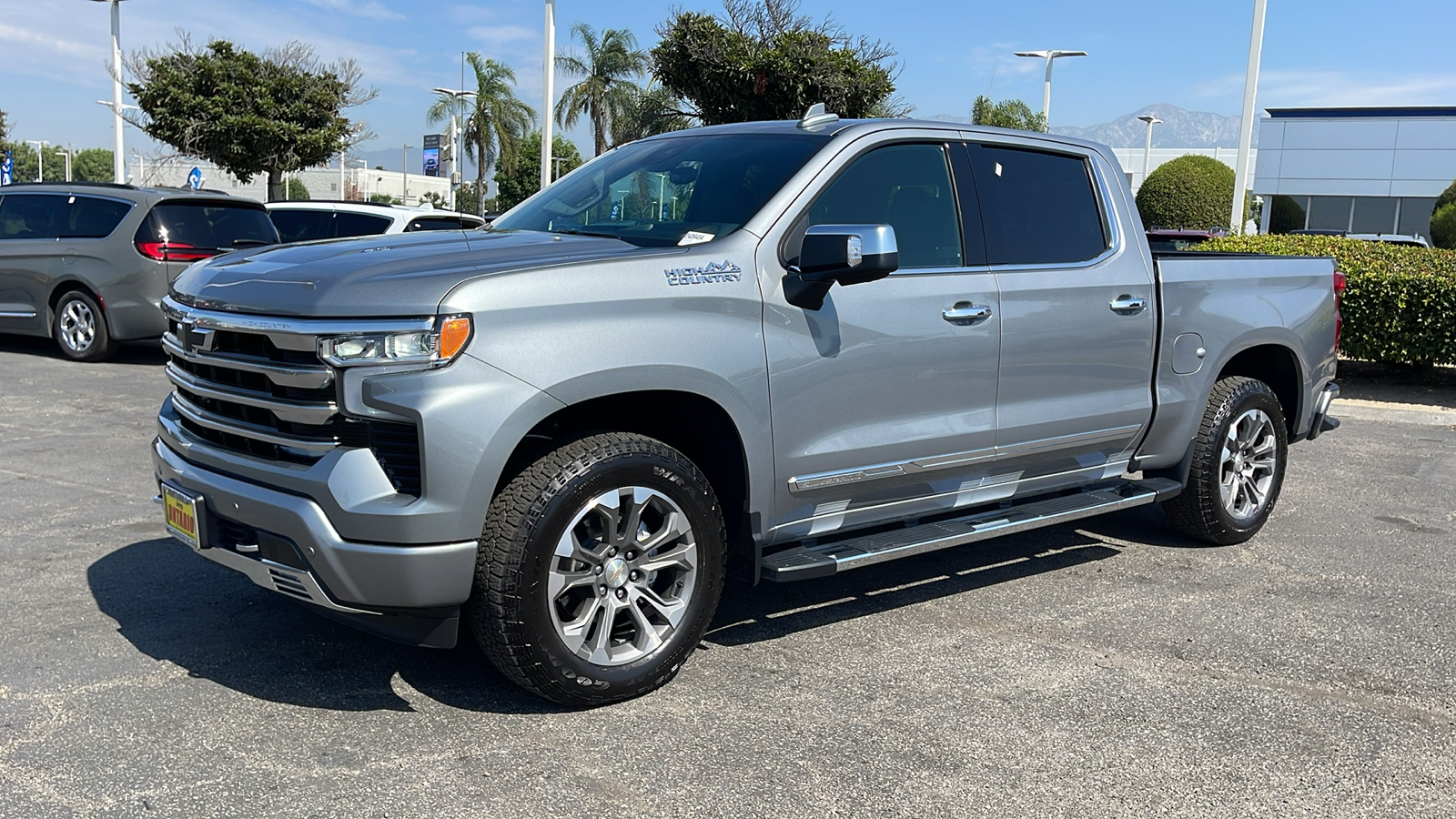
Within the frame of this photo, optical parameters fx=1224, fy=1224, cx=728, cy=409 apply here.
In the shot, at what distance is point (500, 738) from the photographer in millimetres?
3693

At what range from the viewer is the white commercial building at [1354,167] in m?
39.1

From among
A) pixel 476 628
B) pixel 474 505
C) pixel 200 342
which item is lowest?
pixel 476 628

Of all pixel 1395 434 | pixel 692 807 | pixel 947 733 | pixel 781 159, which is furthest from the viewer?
pixel 1395 434

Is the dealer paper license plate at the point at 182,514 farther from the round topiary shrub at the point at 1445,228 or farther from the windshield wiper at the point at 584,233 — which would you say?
the round topiary shrub at the point at 1445,228

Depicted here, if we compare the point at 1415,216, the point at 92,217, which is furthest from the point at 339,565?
the point at 1415,216

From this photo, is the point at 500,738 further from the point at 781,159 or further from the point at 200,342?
the point at 781,159

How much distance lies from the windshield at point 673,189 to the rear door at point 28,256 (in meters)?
9.46

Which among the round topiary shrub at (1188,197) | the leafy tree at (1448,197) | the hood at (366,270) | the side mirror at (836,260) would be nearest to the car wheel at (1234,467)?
the side mirror at (836,260)

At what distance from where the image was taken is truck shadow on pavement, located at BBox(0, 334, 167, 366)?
1283 centimetres

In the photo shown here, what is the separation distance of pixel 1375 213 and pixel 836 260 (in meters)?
43.0

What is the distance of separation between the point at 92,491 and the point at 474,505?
411cm

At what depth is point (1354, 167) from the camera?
4034cm

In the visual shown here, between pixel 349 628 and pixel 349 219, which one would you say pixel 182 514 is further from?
pixel 349 219

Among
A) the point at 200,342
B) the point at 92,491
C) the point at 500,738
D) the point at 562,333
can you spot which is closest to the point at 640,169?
the point at 562,333
